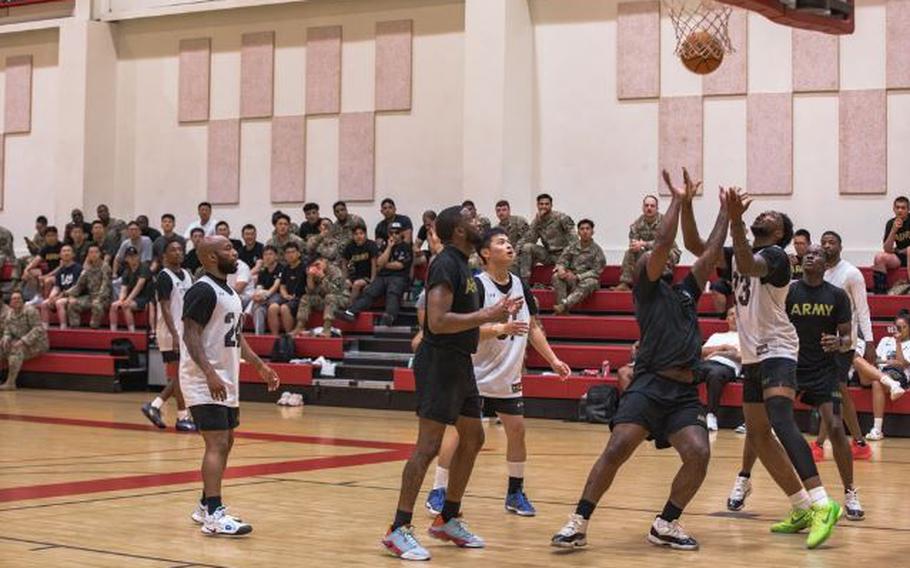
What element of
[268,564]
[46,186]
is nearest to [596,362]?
[268,564]

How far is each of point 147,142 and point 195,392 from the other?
62.0 ft

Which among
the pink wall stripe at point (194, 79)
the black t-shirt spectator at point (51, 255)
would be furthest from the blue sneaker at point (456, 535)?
the pink wall stripe at point (194, 79)

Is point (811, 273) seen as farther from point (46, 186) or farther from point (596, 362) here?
point (46, 186)

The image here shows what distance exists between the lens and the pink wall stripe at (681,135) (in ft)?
68.1

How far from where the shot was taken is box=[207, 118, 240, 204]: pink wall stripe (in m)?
24.8

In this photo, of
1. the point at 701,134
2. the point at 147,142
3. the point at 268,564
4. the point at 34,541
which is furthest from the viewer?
the point at 147,142

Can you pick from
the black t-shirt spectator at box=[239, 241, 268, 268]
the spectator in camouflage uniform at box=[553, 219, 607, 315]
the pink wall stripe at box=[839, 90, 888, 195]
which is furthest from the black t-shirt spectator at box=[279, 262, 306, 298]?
the pink wall stripe at box=[839, 90, 888, 195]

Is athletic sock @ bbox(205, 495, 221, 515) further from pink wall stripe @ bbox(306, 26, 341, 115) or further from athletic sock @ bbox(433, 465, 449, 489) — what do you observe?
pink wall stripe @ bbox(306, 26, 341, 115)

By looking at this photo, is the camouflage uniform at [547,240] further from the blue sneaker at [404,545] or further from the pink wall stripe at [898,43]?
the blue sneaker at [404,545]

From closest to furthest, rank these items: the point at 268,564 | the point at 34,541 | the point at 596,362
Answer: the point at 268,564
the point at 34,541
the point at 596,362

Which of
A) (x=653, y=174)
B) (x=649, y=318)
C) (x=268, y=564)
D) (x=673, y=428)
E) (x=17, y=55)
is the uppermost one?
(x=17, y=55)

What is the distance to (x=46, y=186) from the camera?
26.6 m

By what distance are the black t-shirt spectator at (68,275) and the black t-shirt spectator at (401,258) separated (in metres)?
5.84

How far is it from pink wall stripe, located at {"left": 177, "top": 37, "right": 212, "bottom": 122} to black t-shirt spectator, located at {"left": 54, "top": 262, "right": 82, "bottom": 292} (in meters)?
4.10
